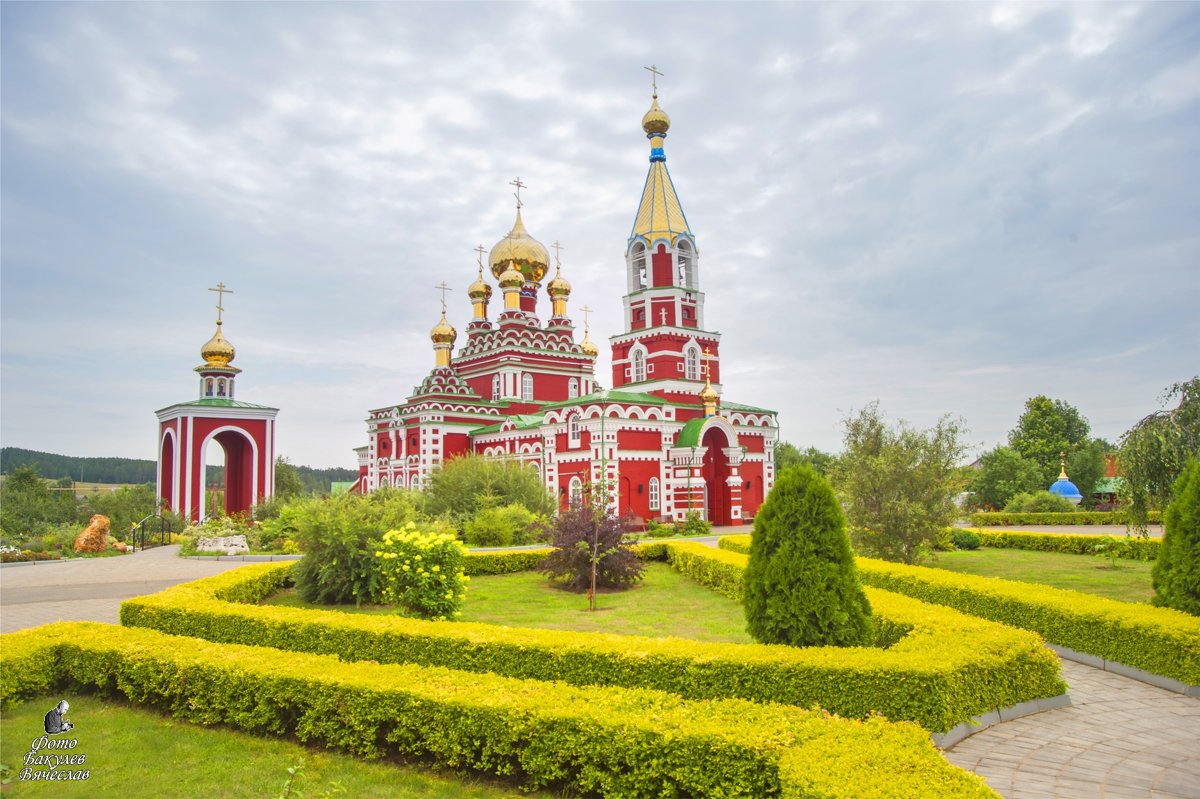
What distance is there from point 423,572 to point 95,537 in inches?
648

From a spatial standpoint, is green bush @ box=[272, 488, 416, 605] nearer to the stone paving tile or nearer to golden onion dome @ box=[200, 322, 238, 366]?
the stone paving tile

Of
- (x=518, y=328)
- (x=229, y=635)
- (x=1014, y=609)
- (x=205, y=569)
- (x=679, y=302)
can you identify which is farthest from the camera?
(x=518, y=328)

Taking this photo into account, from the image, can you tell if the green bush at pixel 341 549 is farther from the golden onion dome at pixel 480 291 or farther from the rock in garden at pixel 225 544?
the golden onion dome at pixel 480 291

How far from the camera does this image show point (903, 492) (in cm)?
1557

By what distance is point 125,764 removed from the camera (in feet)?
21.0

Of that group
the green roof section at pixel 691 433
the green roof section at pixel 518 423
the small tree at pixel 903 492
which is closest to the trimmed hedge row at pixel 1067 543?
the small tree at pixel 903 492

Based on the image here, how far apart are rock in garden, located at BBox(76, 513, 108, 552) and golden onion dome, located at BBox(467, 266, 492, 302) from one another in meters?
27.1

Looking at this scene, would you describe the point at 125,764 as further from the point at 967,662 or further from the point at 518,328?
the point at 518,328

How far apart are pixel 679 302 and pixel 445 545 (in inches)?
1007

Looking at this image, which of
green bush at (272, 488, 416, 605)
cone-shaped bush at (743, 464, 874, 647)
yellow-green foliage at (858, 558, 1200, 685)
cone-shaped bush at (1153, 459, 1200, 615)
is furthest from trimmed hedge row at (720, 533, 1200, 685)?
green bush at (272, 488, 416, 605)

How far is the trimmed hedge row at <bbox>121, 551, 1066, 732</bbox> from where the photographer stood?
21.9 ft

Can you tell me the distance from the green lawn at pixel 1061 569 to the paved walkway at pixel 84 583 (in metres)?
16.3

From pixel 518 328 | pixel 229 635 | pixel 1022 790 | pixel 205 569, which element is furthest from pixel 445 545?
pixel 518 328

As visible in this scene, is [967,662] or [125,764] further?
[967,662]
